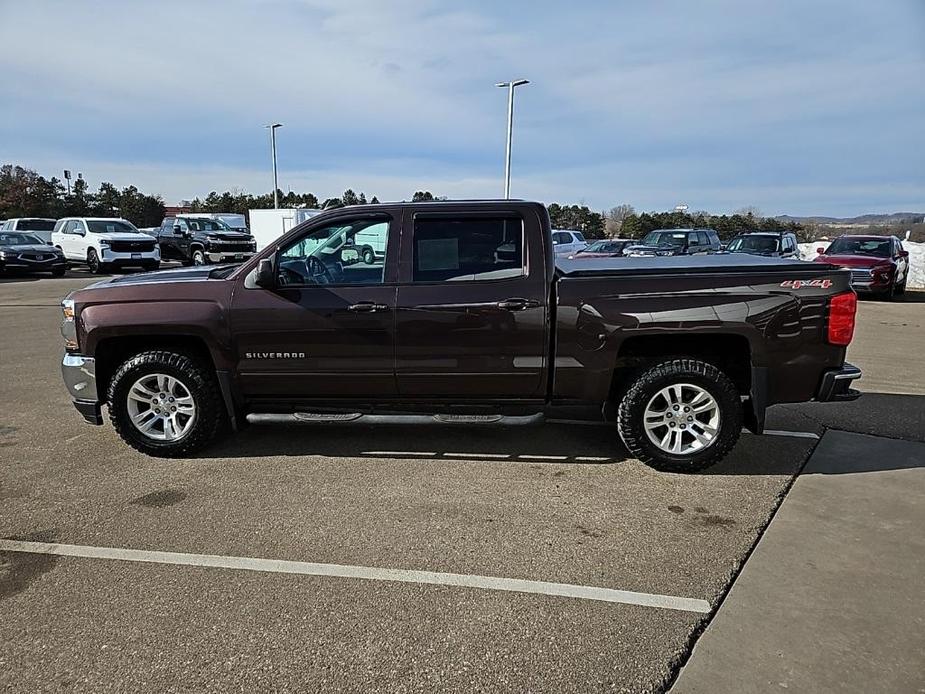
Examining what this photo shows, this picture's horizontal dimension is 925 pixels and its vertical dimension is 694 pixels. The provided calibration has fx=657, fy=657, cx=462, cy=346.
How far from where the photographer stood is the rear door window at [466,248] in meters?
4.61

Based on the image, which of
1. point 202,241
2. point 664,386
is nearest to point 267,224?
point 202,241

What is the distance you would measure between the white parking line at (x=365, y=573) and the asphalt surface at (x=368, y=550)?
0.05 meters

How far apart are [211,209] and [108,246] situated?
4051 centimetres

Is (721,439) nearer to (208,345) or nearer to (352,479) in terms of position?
(352,479)

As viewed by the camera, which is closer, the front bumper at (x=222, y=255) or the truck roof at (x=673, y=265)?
the truck roof at (x=673, y=265)

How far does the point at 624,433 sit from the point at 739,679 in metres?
2.21

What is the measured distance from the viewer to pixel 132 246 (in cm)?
2297

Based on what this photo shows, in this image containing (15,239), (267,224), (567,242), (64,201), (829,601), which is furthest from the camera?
(64,201)

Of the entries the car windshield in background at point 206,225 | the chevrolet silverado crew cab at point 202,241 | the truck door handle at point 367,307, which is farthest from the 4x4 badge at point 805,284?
the car windshield in background at point 206,225

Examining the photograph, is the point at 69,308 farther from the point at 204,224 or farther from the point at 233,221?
the point at 233,221

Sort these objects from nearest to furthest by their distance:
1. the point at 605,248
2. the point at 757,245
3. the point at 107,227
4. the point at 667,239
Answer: the point at 757,245
the point at 667,239
the point at 107,227
the point at 605,248

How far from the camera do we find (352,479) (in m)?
4.47

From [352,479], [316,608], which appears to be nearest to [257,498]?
[352,479]

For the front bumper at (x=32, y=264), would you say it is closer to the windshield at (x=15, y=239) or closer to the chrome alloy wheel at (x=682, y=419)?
the windshield at (x=15, y=239)
